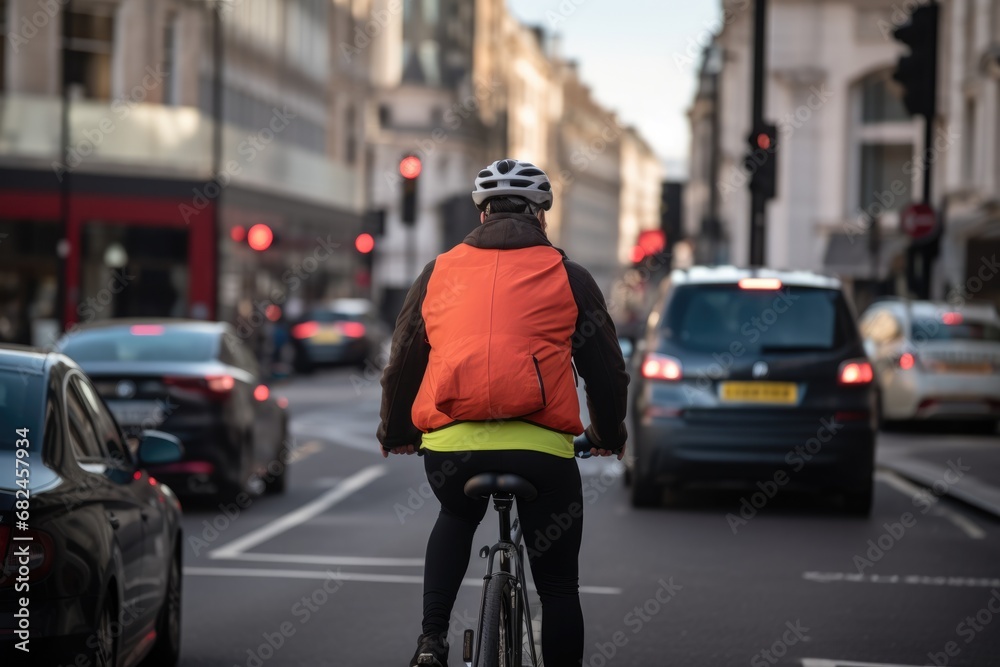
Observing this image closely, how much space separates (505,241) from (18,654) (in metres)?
1.79

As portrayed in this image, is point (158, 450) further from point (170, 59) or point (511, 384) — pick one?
point (170, 59)

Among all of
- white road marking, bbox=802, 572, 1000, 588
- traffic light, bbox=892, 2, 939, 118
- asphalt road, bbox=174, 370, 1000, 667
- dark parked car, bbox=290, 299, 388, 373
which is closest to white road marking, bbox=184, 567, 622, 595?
asphalt road, bbox=174, 370, 1000, 667

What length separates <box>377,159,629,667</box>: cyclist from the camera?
492cm

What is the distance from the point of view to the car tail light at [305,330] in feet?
139

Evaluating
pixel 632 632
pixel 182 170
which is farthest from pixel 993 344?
pixel 182 170

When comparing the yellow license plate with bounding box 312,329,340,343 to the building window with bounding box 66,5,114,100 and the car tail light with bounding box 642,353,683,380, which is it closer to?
the building window with bounding box 66,5,114,100

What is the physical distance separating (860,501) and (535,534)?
8498 mm

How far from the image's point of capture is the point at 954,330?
22.6 metres

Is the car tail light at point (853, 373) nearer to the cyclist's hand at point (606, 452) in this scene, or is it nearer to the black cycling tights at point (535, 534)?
the cyclist's hand at point (606, 452)

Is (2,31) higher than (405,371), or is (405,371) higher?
(2,31)

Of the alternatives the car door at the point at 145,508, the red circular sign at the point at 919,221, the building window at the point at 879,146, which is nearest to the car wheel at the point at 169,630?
the car door at the point at 145,508

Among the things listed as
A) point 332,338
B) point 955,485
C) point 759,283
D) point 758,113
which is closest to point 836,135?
point 332,338

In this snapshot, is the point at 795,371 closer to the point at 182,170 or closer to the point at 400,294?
the point at 182,170

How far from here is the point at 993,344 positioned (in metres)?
22.3
